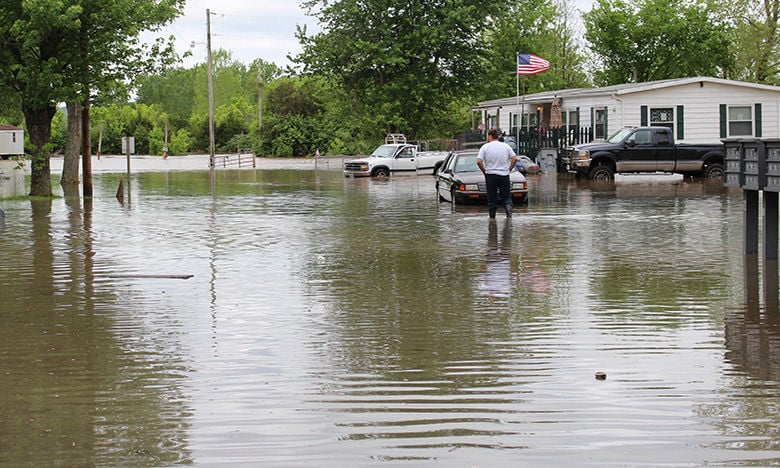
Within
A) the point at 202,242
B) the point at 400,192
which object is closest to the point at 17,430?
the point at 202,242

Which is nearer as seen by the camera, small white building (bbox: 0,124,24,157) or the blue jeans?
the blue jeans

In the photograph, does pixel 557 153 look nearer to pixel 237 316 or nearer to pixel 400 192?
pixel 400 192

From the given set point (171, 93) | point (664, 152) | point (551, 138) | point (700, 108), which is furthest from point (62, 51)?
point (171, 93)

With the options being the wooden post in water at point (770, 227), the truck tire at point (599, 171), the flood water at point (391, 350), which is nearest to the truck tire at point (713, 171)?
the truck tire at point (599, 171)

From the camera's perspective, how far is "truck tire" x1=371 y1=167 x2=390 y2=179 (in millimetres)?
48719

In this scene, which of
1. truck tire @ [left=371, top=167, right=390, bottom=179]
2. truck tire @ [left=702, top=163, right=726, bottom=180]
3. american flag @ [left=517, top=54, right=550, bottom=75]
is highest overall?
american flag @ [left=517, top=54, right=550, bottom=75]

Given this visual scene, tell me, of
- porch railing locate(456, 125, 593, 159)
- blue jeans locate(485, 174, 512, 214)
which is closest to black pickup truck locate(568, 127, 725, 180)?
porch railing locate(456, 125, 593, 159)

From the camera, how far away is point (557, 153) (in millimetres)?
45438

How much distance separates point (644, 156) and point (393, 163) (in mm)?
14997

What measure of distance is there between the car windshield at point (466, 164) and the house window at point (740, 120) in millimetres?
20244

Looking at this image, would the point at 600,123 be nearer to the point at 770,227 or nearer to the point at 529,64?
the point at 529,64

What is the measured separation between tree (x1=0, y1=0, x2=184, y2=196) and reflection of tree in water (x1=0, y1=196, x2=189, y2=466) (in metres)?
16.9

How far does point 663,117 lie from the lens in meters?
42.8

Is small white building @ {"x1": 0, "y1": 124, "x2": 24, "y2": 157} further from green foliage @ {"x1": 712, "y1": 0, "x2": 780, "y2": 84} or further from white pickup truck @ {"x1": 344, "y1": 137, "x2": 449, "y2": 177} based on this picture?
green foliage @ {"x1": 712, "y1": 0, "x2": 780, "y2": 84}
